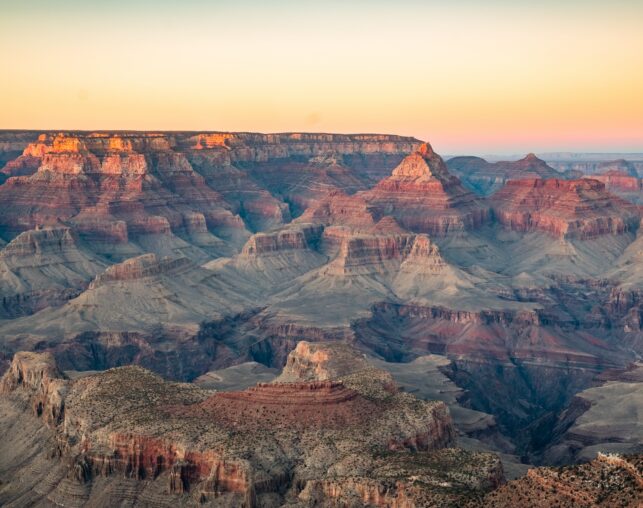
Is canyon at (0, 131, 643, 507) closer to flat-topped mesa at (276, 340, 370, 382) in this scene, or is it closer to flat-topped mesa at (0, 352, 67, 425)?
flat-topped mesa at (0, 352, 67, 425)

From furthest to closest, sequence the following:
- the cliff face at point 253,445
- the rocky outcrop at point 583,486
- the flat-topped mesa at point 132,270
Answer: the flat-topped mesa at point 132,270
the cliff face at point 253,445
the rocky outcrop at point 583,486

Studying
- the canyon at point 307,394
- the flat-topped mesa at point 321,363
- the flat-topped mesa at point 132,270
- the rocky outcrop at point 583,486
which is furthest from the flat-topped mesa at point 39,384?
the flat-topped mesa at point 132,270

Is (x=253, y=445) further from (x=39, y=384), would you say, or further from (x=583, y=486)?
(x=39, y=384)

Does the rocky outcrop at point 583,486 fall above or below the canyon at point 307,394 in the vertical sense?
above

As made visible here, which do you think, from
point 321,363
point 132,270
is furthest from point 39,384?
point 132,270

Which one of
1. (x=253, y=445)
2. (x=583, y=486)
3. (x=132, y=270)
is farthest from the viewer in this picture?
(x=132, y=270)

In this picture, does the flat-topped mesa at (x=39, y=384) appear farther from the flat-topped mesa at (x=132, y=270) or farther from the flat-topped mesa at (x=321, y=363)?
the flat-topped mesa at (x=132, y=270)

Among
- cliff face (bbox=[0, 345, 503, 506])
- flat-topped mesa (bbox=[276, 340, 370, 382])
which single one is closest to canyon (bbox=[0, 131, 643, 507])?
cliff face (bbox=[0, 345, 503, 506])

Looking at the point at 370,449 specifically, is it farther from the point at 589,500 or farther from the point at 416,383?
the point at 416,383

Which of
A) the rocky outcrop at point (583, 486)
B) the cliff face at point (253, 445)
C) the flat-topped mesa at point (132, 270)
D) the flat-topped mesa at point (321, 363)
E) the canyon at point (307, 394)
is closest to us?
the rocky outcrop at point (583, 486)

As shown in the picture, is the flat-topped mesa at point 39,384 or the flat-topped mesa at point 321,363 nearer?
the flat-topped mesa at point 39,384
